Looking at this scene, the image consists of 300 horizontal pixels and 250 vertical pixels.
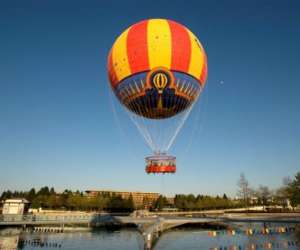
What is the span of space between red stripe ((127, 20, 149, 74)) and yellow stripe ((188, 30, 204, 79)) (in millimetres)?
3572

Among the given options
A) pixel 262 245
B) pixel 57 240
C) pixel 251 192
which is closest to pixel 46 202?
pixel 57 240

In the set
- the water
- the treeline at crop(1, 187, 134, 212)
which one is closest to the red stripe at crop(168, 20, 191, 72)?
the water

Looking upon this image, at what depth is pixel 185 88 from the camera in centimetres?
2158

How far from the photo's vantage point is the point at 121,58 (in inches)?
839

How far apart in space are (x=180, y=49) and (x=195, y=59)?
5.44ft

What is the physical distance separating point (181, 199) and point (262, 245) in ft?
260

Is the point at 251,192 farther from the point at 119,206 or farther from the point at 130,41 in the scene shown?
the point at 130,41

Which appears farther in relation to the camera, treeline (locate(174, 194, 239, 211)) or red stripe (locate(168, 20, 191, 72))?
treeline (locate(174, 194, 239, 211))

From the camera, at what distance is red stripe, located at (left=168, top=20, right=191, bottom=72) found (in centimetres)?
2056

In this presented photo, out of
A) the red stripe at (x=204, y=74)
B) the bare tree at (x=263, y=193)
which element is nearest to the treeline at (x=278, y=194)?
the bare tree at (x=263, y=193)

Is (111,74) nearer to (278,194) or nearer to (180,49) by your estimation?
(180,49)

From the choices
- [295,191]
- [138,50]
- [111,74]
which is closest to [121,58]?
[138,50]

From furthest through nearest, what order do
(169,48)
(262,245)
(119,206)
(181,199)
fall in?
(181,199)
(119,206)
(262,245)
(169,48)

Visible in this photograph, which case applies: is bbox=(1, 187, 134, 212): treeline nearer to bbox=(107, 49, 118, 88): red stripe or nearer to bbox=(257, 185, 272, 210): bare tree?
bbox=(257, 185, 272, 210): bare tree
